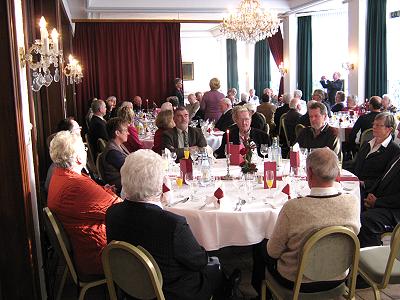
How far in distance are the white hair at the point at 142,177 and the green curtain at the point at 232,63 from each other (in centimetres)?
1625

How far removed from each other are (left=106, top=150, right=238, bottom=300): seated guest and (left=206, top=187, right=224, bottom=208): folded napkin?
0.69 m

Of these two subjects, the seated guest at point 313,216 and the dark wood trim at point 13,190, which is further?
the dark wood trim at point 13,190

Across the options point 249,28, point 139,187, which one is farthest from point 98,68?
point 139,187

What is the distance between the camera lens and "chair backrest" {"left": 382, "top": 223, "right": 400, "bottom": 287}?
256 cm

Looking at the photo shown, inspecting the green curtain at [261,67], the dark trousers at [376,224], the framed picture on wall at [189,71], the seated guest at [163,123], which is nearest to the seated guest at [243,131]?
the seated guest at [163,123]

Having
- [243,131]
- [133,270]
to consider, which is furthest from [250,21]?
[133,270]

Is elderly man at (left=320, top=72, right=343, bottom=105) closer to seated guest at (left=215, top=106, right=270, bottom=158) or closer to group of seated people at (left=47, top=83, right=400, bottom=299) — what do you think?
seated guest at (left=215, top=106, right=270, bottom=158)

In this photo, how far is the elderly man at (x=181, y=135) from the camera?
525cm

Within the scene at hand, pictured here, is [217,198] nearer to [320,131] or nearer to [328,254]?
[328,254]

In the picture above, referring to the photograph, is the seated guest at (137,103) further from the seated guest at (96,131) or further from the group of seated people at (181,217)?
the group of seated people at (181,217)

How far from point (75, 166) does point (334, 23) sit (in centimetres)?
1125

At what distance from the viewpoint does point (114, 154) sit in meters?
4.42

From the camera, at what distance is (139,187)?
7.80 ft

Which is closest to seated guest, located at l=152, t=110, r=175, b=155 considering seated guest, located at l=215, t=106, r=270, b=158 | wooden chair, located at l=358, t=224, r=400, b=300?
seated guest, located at l=215, t=106, r=270, b=158
